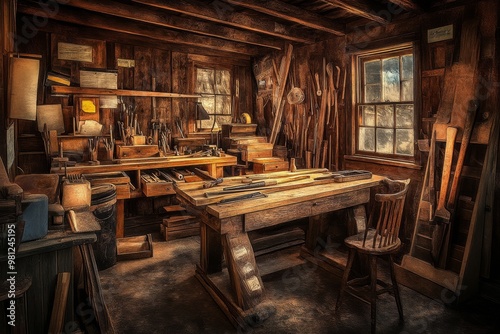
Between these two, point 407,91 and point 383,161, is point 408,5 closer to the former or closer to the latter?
point 407,91

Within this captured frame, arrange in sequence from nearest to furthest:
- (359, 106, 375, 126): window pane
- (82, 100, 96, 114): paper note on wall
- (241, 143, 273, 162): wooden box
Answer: (359, 106, 375, 126): window pane < (82, 100, 96, 114): paper note on wall < (241, 143, 273, 162): wooden box

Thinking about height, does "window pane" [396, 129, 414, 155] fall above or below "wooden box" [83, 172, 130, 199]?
above

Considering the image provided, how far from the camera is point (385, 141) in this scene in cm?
485

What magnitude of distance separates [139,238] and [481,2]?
17.1ft

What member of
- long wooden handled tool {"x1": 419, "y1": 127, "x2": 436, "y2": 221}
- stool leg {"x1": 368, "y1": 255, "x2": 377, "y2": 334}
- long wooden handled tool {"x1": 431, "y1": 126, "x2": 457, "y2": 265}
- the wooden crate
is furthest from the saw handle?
the wooden crate

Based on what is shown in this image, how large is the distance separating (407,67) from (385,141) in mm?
1038

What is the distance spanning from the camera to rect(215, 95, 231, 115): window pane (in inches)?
267

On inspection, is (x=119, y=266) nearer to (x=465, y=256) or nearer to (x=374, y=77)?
(x=465, y=256)

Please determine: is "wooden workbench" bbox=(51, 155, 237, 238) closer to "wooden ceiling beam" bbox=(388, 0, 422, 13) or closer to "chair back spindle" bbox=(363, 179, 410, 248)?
"chair back spindle" bbox=(363, 179, 410, 248)

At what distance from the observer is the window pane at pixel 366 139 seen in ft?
16.5

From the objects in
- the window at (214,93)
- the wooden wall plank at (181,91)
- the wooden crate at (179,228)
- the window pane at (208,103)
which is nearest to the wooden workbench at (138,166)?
the wooden crate at (179,228)

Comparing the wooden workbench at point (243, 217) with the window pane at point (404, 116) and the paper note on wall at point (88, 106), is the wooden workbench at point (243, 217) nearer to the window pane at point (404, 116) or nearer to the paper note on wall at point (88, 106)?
the window pane at point (404, 116)

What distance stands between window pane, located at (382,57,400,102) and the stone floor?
8.38 ft

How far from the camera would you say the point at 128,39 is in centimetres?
563
